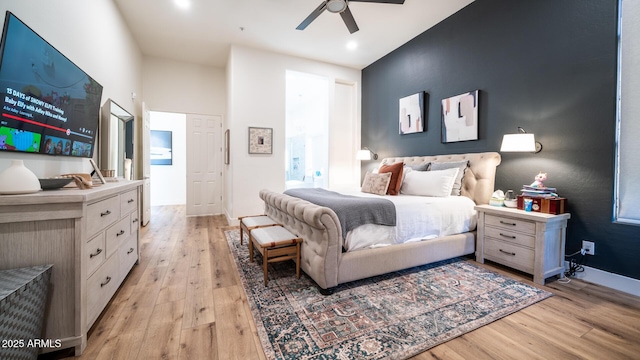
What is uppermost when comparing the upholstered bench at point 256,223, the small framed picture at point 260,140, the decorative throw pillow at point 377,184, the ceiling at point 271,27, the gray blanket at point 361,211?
the ceiling at point 271,27

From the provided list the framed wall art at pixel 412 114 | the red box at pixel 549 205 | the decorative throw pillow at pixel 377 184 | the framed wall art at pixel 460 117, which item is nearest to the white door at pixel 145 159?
the decorative throw pillow at pixel 377 184

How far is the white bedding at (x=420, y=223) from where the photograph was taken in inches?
89.4

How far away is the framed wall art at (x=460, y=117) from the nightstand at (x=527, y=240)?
117cm

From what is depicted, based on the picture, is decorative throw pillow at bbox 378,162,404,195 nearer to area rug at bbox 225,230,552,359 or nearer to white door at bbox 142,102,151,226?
area rug at bbox 225,230,552,359

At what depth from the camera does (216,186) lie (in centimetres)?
565

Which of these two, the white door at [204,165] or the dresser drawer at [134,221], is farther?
the white door at [204,165]

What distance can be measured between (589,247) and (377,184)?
2.10m

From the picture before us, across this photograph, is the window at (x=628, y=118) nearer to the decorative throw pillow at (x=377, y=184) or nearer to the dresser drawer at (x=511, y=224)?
the dresser drawer at (x=511, y=224)

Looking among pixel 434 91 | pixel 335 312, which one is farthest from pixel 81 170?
pixel 434 91

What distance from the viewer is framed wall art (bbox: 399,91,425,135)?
4.09 meters

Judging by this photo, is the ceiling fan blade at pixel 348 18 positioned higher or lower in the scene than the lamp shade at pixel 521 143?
higher

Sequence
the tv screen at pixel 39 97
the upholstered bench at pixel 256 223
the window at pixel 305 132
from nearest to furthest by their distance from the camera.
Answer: the tv screen at pixel 39 97 < the upholstered bench at pixel 256 223 < the window at pixel 305 132

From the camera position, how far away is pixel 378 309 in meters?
1.88

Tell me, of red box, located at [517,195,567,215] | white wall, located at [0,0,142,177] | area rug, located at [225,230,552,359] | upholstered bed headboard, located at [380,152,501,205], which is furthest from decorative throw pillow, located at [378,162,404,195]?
white wall, located at [0,0,142,177]
